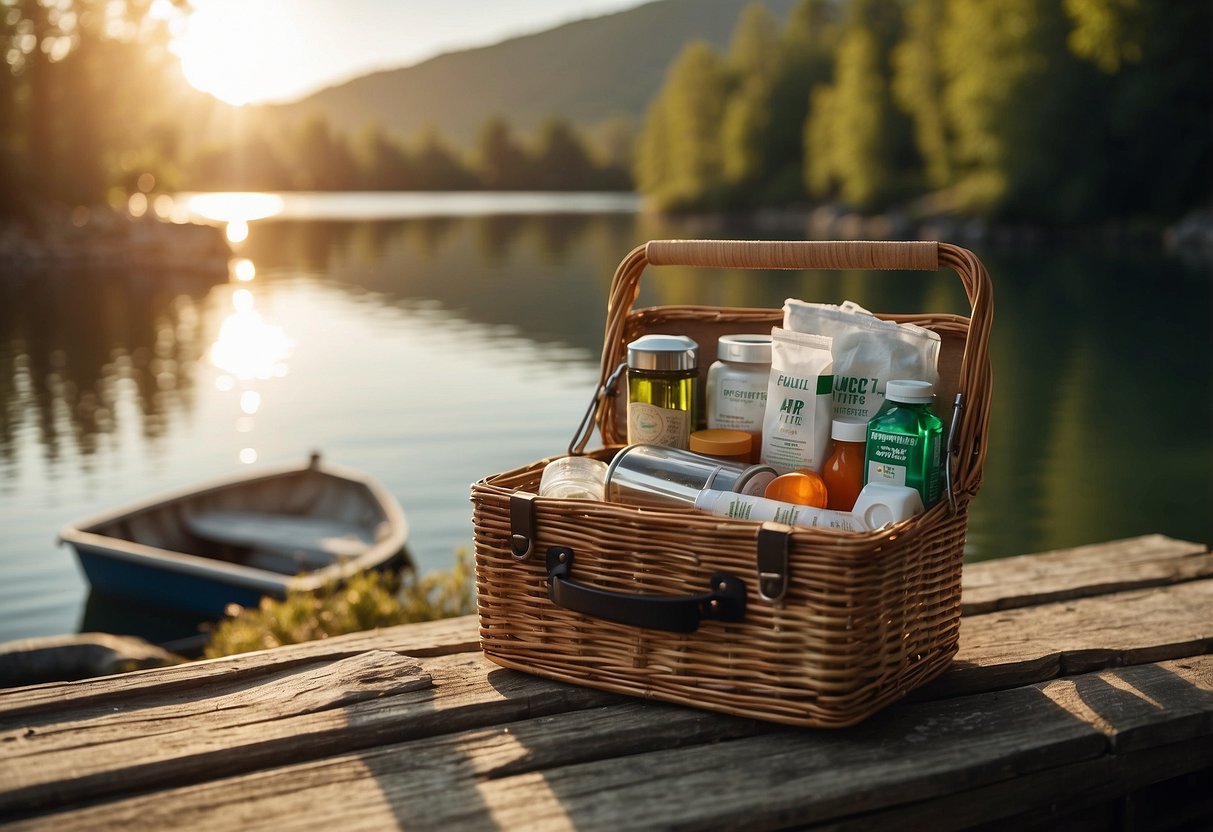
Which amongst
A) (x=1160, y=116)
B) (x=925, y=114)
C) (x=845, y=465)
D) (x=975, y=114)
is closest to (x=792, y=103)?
(x=925, y=114)

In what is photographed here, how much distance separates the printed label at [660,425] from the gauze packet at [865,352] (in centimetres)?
30

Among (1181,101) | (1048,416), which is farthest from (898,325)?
(1181,101)

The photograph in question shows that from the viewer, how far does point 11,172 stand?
34.7m

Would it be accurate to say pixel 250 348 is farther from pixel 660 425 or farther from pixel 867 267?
pixel 867 267

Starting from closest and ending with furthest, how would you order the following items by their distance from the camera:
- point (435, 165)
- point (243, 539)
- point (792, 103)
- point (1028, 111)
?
point (243, 539) → point (1028, 111) → point (792, 103) → point (435, 165)

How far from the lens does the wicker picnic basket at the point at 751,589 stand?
1719 mm

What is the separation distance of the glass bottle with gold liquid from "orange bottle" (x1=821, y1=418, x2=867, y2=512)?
298 mm

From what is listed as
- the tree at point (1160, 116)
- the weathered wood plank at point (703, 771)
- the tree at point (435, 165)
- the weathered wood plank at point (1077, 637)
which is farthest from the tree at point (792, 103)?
the weathered wood plank at point (703, 771)

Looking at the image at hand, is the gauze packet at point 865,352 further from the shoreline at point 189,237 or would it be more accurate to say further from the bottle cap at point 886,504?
the shoreline at point 189,237

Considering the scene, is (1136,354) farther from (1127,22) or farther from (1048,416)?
(1127,22)

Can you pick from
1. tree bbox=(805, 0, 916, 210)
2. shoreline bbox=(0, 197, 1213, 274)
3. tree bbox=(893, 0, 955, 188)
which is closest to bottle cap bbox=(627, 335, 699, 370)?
shoreline bbox=(0, 197, 1213, 274)

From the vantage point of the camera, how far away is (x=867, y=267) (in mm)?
2086

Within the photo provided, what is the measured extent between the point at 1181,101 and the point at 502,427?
33887 mm

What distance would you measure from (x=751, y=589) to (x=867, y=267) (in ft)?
2.25
